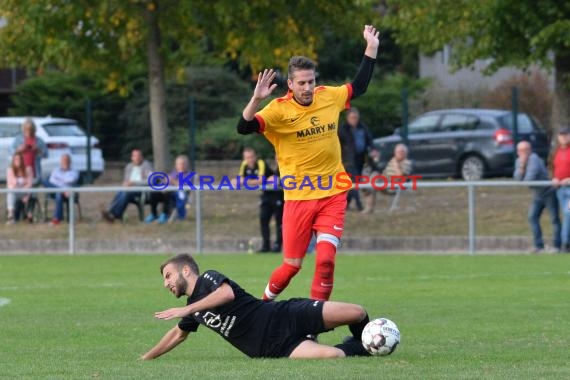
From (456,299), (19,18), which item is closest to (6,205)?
(19,18)

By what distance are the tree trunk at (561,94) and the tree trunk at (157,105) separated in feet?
28.4

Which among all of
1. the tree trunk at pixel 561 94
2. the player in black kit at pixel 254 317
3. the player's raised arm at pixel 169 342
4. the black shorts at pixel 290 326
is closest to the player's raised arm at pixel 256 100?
the player in black kit at pixel 254 317

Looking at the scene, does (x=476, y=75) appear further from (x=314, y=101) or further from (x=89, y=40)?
(x=314, y=101)

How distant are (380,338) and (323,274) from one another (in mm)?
1462

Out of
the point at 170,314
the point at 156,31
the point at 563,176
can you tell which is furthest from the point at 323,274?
the point at 156,31

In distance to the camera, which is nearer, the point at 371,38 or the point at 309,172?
the point at 309,172

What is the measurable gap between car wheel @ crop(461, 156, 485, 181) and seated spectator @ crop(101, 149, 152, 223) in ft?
25.3

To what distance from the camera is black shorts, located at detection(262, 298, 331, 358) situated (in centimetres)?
1020

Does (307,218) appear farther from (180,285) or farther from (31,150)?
(31,150)

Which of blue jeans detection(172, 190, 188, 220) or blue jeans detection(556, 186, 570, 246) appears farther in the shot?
blue jeans detection(172, 190, 188, 220)

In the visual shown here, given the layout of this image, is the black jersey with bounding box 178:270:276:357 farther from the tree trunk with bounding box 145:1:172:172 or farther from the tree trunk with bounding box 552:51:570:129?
the tree trunk with bounding box 552:51:570:129

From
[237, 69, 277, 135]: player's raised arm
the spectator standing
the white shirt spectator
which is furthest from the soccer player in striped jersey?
the white shirt spectator

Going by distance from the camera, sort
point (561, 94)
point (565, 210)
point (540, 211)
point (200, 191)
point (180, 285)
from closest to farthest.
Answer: point (180, 285) → point (565, 210) → point (540, 211) → point (200, 191) → point (561, 94)

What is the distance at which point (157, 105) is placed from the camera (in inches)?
1165
